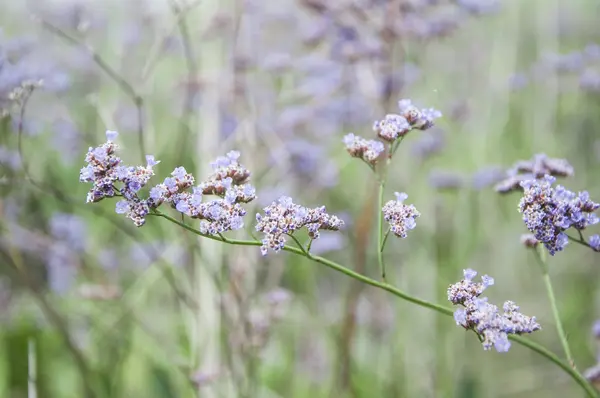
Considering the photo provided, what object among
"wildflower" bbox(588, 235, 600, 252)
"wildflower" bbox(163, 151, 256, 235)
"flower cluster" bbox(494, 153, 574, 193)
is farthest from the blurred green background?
"wildflower" bbox(588, 235, 600, 252)

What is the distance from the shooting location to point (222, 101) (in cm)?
254

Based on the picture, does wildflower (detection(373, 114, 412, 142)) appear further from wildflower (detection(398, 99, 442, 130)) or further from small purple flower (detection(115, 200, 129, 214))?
small purple flower (detection(115, 200, 129, 214))

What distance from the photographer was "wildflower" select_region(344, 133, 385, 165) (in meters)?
1.03

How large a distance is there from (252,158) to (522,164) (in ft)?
→ 3.25

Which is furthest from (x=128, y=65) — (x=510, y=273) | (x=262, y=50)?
(x=510, y=273)

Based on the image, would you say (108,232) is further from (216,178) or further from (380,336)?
(216,178)

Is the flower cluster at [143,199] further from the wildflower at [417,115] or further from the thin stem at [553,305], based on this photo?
the thin stem at [553,305]

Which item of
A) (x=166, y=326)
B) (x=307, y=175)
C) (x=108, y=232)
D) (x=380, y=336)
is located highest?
(x=108, y=232)

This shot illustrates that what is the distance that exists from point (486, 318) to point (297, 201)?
1.50 metres

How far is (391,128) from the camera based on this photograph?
1.01m

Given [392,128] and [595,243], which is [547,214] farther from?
[392,128]

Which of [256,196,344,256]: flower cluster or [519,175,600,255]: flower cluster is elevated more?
[256,196,344,256]: flower cluster

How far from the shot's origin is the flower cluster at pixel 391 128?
3.33 feet

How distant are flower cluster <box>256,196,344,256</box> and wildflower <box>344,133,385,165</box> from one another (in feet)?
0.50
